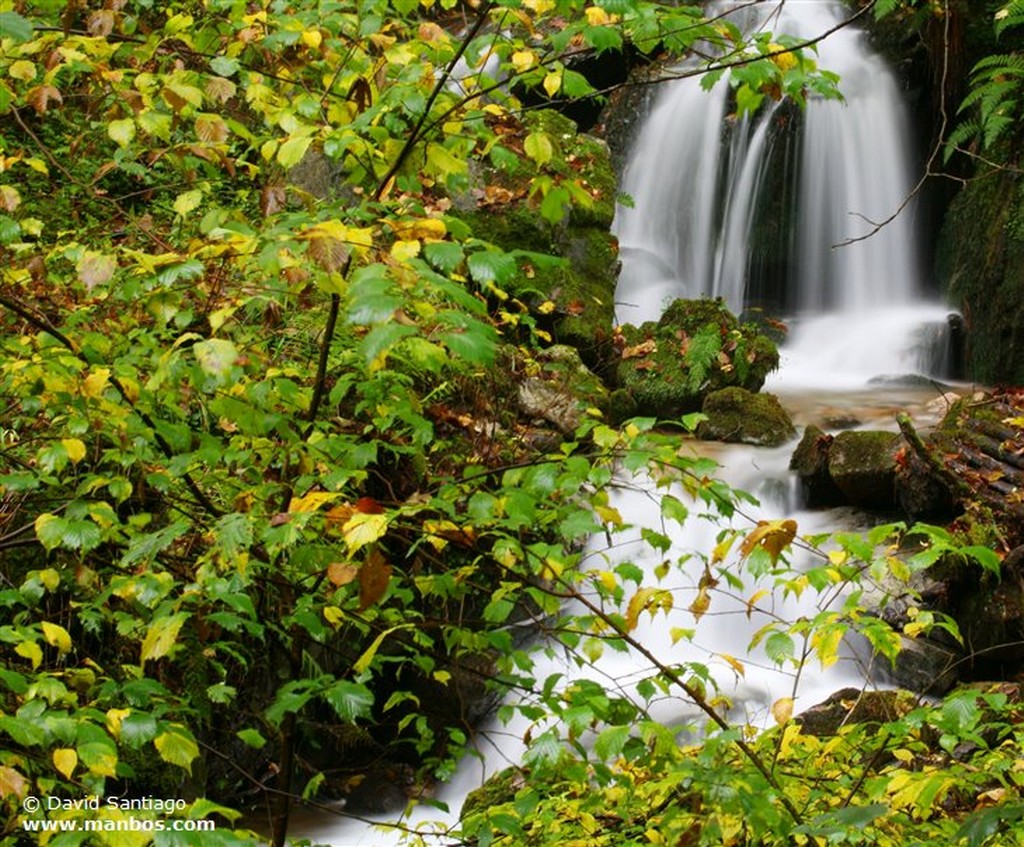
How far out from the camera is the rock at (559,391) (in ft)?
19.7

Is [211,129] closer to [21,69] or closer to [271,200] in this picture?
[271,200]

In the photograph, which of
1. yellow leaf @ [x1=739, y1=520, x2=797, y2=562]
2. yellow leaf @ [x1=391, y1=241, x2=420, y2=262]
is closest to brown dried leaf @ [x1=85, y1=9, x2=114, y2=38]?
yellow leaf @ [x1=391, y1=241, x2=420, y2=262]

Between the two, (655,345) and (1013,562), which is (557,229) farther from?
(1013,562)

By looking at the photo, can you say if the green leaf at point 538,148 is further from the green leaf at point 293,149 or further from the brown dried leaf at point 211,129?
the brown dried leaf at point 211,129

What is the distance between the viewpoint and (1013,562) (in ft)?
16.0

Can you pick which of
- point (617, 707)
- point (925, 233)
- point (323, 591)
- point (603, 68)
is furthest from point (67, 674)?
point (603, 68)

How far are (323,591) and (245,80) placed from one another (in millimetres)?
1547

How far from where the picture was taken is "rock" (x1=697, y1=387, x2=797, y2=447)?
7.21 metres

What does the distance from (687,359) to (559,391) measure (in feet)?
5.93

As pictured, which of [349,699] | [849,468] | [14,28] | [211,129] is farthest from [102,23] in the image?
[849,468]

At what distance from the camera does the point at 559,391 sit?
6242 mm

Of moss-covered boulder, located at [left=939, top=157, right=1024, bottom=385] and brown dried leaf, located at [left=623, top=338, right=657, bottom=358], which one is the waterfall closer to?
moss-covered boulder, located at [left=939, top=157, right=1024, bottom=385]

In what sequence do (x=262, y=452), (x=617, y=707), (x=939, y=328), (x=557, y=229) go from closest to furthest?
(x=617, y=707) < (x=262, y=452) < (x=557, y=229) < (x=939, y=328)

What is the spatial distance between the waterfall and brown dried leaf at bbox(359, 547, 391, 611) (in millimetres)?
8273
